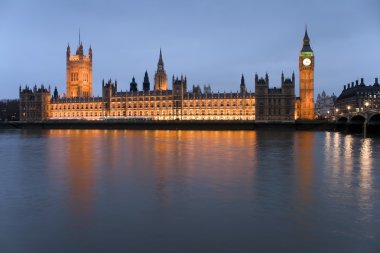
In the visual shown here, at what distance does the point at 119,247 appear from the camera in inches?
407

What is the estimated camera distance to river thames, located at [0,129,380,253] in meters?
10.7

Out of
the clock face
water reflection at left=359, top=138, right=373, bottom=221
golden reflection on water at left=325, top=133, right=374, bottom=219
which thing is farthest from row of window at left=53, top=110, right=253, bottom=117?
water reflection at left=359, top=138, right=373, bottom=221

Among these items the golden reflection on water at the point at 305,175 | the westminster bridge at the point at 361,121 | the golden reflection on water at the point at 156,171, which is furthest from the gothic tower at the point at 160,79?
the golden reflection on water at the point at 305,175

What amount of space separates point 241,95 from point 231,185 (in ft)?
315

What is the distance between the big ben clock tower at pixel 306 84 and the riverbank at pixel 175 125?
18634 millimetres

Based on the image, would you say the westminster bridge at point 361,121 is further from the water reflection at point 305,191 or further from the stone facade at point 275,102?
the water reflection at point 305,191

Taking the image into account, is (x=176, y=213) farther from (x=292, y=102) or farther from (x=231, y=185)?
(x=292, y=102)

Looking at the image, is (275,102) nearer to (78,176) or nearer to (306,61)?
(306,61)

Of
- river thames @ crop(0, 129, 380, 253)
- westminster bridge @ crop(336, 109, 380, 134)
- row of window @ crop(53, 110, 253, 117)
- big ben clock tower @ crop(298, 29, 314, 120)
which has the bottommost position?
river thames @ crop(0, 129, 380, 253)

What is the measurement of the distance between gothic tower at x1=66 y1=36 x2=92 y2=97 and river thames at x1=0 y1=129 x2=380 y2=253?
125913mm

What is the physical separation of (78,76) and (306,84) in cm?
7652

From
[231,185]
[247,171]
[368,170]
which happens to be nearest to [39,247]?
[231,185]

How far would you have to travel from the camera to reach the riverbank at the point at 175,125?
90.8m

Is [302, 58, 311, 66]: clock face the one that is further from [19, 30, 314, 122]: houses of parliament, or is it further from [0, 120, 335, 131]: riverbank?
[0, 120, 335, 131]: riverbank
